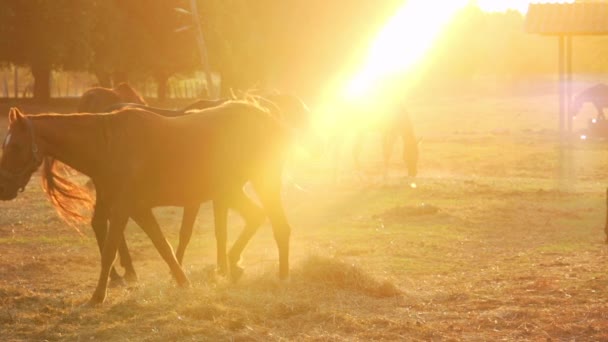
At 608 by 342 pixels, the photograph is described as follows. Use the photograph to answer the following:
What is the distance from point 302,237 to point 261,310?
536cm

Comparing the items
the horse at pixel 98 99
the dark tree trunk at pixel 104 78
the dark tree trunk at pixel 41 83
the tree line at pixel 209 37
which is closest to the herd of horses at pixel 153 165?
the horse at pixel 98 99

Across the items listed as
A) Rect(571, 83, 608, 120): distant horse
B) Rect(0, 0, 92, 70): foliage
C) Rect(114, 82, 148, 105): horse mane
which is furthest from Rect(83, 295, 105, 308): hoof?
Rect(0, 0, 92, 70): foliage

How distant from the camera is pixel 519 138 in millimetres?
34812

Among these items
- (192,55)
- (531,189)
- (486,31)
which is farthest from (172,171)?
(486,31)

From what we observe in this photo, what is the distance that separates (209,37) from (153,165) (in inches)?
1426

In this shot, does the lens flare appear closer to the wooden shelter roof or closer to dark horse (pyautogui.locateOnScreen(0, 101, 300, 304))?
the wooden shelter roof

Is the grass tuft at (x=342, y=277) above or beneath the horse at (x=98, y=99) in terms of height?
beneath

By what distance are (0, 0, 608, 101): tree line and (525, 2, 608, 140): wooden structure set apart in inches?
452

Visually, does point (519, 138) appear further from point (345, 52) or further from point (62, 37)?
point (62, 37)

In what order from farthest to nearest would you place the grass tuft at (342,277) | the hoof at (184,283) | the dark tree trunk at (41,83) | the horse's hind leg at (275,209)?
the dark tree trunk at (41,83), the horse's hind leg at (275,209), the grass tuft at (342,277), the hoof at (184,283)

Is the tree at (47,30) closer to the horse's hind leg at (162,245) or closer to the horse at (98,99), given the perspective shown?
the horse at (98,99)

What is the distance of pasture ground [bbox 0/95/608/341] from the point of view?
7711mm

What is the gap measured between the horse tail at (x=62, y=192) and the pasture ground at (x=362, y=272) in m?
0.76

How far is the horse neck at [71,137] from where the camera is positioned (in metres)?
8.53
